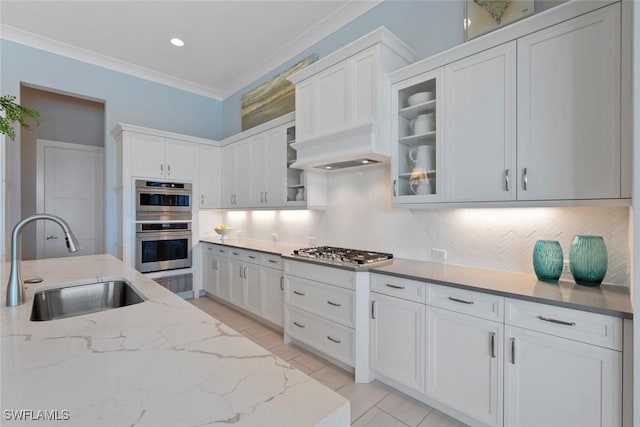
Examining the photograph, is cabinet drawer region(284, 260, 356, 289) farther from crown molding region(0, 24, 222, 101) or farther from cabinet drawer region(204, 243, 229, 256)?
crown molding region(0, 24, 222, 101)

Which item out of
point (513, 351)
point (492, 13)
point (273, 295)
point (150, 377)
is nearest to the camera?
point (150, 377)

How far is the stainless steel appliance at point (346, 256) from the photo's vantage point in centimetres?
243

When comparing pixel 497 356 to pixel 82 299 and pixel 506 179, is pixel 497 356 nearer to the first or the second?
pixel 506 179

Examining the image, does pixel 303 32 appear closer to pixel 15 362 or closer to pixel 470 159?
pixel 470 159

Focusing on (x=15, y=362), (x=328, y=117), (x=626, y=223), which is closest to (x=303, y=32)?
(x=328, y=117)

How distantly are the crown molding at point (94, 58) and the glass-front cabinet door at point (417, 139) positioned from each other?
12.7 ft

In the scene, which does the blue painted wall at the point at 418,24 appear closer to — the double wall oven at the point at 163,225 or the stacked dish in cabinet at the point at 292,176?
the stacked dish in cabinet at the point at 292,176

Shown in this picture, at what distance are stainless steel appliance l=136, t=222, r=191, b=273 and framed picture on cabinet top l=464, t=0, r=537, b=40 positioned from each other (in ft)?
13.3

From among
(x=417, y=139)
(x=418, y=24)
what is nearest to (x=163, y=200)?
(x=417, y=139)

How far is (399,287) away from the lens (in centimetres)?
210

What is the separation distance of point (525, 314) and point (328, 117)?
205cm

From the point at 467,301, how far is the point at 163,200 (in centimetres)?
391

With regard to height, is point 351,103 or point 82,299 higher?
point 351,103

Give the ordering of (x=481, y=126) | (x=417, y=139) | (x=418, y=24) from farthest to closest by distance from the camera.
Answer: (x=418, y=24) < (x=417, y=139) < (x=481, y=126)
